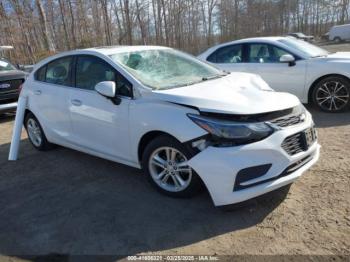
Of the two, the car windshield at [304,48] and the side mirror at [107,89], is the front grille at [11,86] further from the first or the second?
the car windshield at [304,48]

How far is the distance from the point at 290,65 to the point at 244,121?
442 cm

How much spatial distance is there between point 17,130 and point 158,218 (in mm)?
3441

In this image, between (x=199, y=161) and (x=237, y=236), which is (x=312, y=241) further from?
(x=199, y=161)

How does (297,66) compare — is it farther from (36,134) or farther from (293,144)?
(36,134)

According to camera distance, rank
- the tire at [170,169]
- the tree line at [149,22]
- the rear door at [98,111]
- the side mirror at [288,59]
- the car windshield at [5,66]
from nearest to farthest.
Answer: the tire at [170,169] → the rear door at [98,111] → the side mirror at [288,59] → the car windshield at [5,66] → the tree line at [149,22]

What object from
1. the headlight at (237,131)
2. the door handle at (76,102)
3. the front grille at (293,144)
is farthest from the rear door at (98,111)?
the front grille at (293,144)

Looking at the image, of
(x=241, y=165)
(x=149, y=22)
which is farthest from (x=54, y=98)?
(x=149, y=22)

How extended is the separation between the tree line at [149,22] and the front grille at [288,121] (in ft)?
68.2

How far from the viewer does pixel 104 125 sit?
435 centimetres

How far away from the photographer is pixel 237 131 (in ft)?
10.6

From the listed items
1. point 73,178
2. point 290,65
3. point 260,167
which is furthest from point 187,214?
point 290,65

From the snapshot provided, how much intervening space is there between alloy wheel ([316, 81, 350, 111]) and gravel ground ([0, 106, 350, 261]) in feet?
7.61

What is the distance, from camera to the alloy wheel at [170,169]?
3713 millimetres

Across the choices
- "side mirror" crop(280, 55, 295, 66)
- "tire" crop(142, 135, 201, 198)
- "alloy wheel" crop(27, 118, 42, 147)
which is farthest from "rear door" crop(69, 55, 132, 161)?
"side mirror" crop(280, 55, 295, 66)
